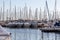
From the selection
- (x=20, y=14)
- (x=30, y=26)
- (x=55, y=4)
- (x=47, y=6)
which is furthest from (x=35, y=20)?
(x=55, y=4)

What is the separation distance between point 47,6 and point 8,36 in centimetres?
3859

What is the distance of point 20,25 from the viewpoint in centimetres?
7138

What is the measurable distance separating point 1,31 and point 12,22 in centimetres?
6370

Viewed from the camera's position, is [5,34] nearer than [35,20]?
Yes

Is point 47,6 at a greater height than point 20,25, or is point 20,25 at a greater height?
point 47,6

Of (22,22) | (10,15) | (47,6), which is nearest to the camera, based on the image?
(47,6)

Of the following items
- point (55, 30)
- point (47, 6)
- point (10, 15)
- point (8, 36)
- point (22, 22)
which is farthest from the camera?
point (22, 22)

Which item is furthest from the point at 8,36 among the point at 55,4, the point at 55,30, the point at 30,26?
the point at 30,26

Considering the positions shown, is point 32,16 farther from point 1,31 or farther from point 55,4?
point 1,31

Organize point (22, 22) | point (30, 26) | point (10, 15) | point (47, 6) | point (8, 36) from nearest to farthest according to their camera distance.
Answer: point (8, 36) → point (47, 6) → point (10, 15) → point (30, 26) → point (22, 22)

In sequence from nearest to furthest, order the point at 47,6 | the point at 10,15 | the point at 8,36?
the point at 8,36, the point at 47,6, the point at 10,15

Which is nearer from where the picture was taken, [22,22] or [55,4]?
[55,4]

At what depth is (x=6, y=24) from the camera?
254 feet

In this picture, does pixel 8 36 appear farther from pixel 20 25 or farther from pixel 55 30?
pixel 20 25
